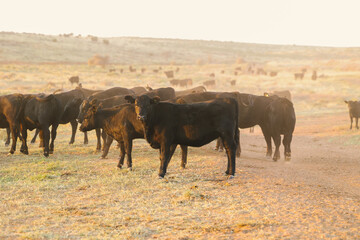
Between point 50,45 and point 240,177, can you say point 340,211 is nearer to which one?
point 240,177

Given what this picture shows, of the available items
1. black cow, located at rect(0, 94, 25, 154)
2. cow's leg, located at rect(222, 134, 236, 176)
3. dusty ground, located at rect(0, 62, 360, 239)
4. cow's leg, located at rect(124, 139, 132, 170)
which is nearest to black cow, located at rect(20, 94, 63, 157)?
black cow, located at rect(0, 94, 25, 154)

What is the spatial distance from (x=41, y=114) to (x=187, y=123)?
17.8 feet

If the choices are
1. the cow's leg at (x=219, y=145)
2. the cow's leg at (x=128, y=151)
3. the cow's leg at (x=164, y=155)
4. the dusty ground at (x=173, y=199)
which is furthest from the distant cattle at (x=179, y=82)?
the cow's leg at (x=164, y=155)

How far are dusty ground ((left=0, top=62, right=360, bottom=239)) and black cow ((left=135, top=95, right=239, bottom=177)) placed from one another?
76 cm

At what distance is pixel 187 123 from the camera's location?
9.25 m

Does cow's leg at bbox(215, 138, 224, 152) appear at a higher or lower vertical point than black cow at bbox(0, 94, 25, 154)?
lower

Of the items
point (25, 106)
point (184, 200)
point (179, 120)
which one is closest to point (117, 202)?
point (184, 200)

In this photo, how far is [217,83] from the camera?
53062 mm

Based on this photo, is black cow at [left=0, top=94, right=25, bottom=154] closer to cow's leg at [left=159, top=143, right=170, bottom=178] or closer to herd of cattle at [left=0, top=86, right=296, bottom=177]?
herd of cattle at [left=0, top=86, right=296, bottom=177]

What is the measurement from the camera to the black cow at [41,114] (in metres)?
13.0

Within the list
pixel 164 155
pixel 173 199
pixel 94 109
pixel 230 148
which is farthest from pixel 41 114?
pixel 173 199

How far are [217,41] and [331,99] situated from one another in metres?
118

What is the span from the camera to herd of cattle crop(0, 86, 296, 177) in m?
9.25

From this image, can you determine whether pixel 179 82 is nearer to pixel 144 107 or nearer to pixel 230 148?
pixel 230 148
